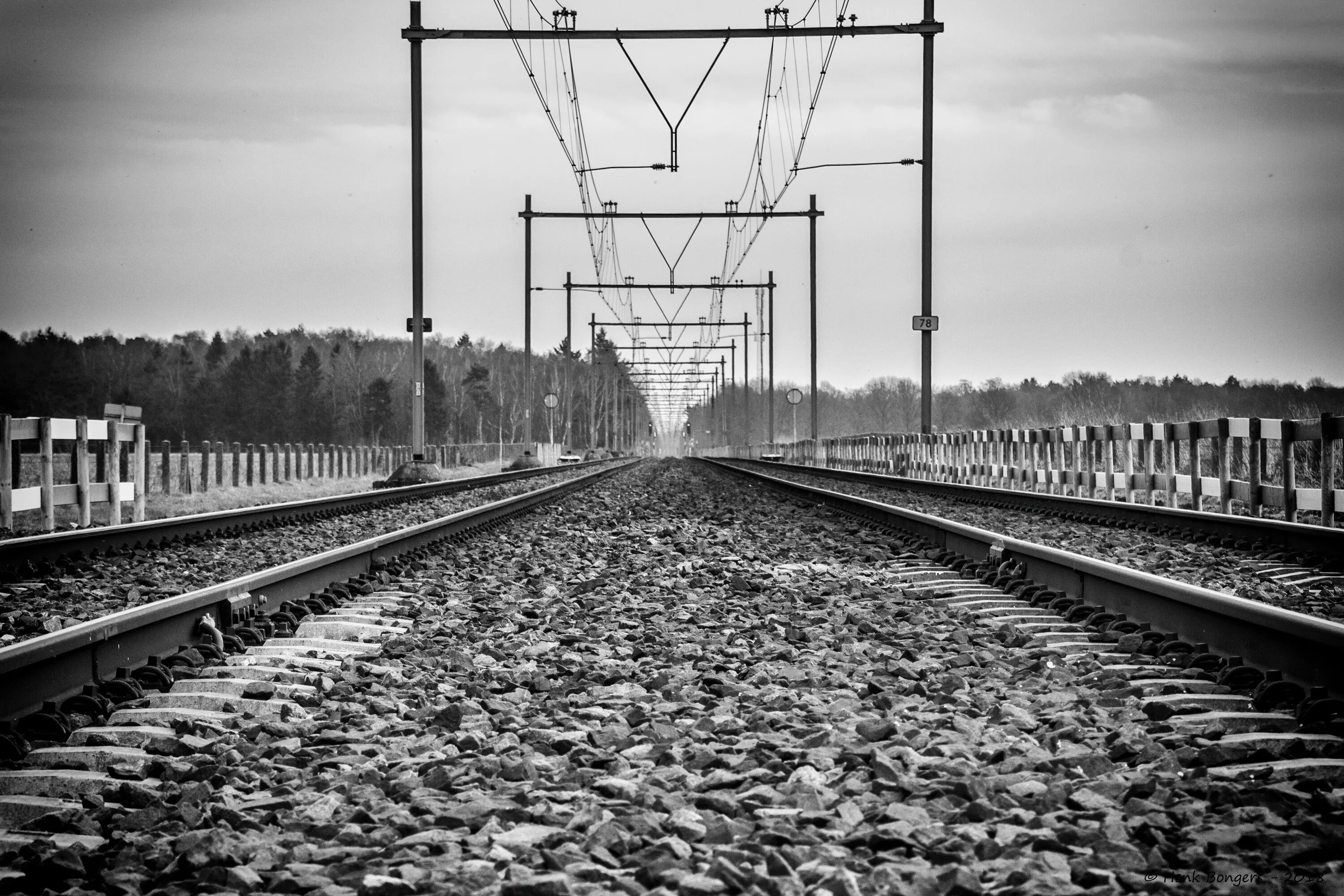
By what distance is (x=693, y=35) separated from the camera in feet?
58.0

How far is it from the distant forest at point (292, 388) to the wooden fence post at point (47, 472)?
5978 centimetres

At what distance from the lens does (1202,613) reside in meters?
4.53

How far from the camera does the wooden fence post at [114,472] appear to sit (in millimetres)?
13836

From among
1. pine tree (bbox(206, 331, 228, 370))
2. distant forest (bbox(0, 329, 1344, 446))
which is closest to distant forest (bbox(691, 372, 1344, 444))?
distant forest (bbox(0, 329, 1344, 446))

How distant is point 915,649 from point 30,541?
6.65 metres

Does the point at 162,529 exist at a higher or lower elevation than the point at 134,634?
lower

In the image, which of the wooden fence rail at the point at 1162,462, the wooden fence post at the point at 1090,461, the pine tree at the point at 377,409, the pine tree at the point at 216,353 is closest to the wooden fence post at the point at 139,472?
the wooden fence rail at the point at 1162,462

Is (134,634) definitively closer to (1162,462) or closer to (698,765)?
(698,765)

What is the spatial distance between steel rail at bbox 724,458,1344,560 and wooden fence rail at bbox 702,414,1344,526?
568mm

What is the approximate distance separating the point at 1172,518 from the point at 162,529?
31.1ft

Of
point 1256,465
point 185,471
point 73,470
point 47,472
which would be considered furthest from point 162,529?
point 185,471

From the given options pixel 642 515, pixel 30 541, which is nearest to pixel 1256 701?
pixel 30 541

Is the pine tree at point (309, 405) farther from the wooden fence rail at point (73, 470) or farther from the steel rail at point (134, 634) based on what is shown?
the steel rail at point (134, 634)

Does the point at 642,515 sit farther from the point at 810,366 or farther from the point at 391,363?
the point at 391,363
